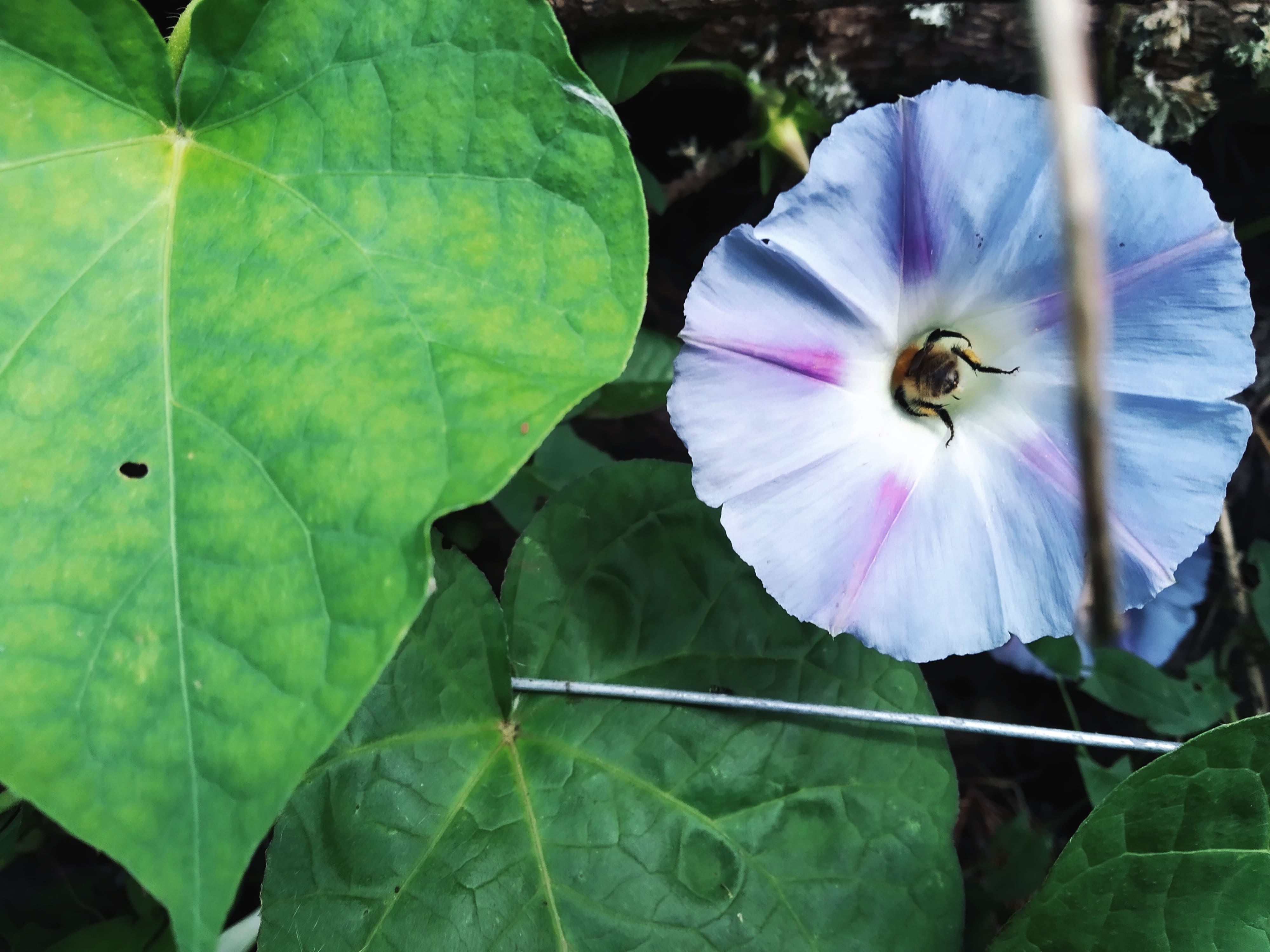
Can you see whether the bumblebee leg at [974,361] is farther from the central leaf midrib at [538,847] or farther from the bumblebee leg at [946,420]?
the central leaf midrib at [538,847]

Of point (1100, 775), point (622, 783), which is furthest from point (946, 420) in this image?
point (1100, 775)

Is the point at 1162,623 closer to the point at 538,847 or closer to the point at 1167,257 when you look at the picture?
the point at 1167,257

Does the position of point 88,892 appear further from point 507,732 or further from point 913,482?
point 913,482

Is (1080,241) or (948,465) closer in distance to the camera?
(1080,241)

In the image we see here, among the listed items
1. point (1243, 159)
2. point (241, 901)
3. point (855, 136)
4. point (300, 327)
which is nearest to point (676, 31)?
point (855, 136)

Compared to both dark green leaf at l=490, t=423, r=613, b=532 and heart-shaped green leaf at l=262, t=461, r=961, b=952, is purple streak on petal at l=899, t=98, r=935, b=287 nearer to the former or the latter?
heart-shaped green leaf at l=262, t=461, r=961, b=952

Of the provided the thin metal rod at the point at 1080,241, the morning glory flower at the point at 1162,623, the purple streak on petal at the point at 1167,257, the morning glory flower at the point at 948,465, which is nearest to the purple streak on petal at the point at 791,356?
the morning glory flower at the point at 948,465
